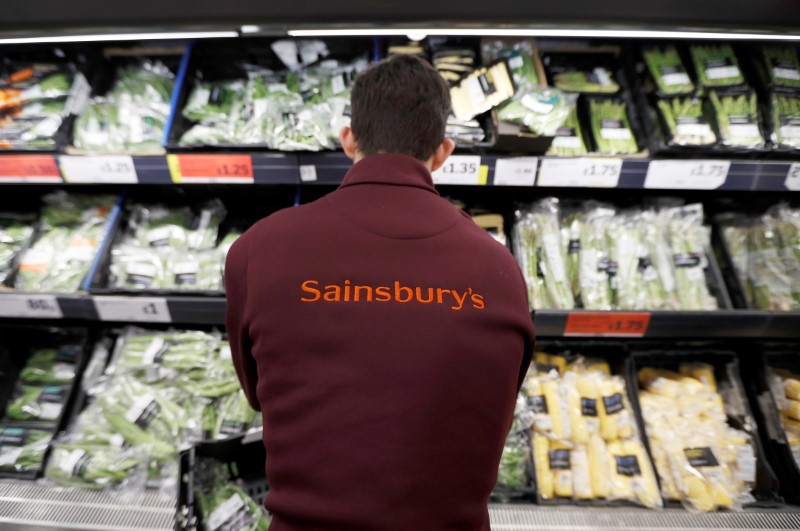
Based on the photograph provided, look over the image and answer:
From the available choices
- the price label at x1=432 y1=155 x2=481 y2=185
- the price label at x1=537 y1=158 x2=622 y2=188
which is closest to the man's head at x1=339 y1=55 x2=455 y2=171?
the price label at x1=432 y1=155 x2=481 y2=185

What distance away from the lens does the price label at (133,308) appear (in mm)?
1525

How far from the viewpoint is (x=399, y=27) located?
1.19 m

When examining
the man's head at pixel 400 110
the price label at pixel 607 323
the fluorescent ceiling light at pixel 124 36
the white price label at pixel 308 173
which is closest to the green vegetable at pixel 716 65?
the price label at pixel 607 323

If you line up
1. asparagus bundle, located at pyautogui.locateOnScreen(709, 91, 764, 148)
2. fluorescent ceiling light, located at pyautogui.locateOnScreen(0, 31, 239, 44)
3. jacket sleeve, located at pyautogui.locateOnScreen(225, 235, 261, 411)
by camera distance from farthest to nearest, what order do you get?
1. asparagus bundle, located at pyautogui.locateOnScreen(709, 91, 764, 148)
2. fluorescent ceiling light, located at pyautogui.locateOnScreen(0, 31, 239, 44)
3. jacket sleeve, located at pyautogui.locateOnScreen(225, 235, 261, 411)

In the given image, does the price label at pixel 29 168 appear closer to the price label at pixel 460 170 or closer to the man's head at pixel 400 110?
the man's head at pixel 400 110

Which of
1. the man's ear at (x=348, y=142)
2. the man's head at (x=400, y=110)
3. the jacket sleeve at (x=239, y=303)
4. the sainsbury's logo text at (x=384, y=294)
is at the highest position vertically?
the man's head at (x=400, y=110)

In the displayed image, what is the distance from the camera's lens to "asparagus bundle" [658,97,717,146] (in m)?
1.45

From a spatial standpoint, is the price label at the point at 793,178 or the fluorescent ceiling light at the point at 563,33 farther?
the price label at the point at 793,178

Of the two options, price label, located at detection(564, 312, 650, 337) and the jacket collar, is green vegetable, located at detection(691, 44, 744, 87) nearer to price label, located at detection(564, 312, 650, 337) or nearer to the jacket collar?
price label, located at detection(564, 312, 650, 337)

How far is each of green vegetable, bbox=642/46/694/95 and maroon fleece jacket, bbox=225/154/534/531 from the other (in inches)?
48.6

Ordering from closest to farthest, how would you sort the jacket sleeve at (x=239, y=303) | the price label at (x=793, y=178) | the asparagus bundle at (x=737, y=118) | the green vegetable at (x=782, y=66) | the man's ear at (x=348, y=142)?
the jacket sleeve at (x=239, y=303)
the man's ear at (x=348, y=142)
the price label at (x=793, y=178)
the asparagus bundle at (x=737, y=118)
the green vegetable at (x=782, y=66)

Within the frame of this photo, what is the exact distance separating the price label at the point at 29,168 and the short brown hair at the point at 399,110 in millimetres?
1150

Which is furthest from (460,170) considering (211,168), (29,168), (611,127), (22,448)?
(22,448)

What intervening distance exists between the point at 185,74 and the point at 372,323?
Answer: 145cm
